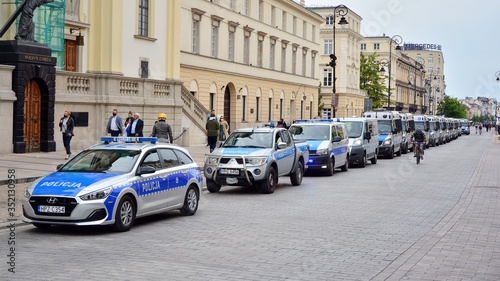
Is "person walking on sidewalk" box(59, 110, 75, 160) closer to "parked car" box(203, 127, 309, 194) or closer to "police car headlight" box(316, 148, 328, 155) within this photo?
"parked car" box(203, 127, 309, 194)

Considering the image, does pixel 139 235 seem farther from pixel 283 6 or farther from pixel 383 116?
pixel 283 6

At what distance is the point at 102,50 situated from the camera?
33125mm

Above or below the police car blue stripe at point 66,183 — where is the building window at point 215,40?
above

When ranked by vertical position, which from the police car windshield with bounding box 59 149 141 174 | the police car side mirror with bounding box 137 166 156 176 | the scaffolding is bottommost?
the police car side mirror with bounding box 137 166 156 176

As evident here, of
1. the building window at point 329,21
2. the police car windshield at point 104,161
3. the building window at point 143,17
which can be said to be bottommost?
the police car windshield at point 104,161

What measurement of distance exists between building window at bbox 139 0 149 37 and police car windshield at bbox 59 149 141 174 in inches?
934

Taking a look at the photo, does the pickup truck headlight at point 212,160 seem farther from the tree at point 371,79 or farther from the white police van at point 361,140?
the tree at point 371,79

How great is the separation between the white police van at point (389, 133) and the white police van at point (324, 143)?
10.2 m

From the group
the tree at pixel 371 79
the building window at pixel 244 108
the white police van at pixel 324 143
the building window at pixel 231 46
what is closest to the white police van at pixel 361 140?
the white police van at pixel 324 143

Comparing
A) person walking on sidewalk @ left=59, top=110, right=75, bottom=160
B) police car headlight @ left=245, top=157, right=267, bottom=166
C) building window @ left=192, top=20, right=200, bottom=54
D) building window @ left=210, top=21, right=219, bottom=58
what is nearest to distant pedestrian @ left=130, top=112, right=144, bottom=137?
person walking on sidewalk @ left=59, top=110, right=75, bottom=160

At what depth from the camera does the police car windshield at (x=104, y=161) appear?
1224 centimetres

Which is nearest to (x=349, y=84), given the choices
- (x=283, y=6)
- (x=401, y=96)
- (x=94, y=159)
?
(x=283, y=6)

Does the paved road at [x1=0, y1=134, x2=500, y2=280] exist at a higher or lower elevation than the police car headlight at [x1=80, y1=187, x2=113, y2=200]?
lower

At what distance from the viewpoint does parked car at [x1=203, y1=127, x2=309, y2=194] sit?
17797 mm
